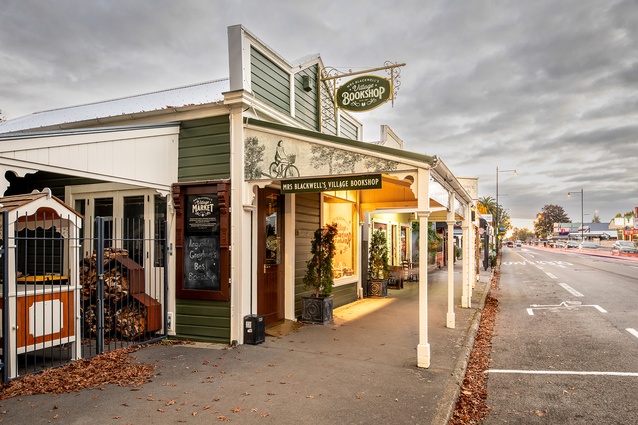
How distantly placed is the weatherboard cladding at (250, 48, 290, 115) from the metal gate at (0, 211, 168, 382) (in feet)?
10.7

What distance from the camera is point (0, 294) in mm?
6000

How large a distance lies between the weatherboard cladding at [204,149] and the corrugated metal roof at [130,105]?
1635mm

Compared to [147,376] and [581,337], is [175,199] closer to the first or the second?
[147,376]

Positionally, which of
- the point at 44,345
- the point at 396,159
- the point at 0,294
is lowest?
the point at 44,345

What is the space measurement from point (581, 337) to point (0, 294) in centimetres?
992

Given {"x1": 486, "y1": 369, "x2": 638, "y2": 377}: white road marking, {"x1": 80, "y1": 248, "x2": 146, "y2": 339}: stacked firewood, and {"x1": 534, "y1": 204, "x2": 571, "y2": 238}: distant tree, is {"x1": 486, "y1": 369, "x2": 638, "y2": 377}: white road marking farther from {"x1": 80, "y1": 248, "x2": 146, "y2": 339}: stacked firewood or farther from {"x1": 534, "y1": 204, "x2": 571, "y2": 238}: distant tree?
{"x1": 534, "y1": 204, "x2": 571, "y2": 238}: distant tree

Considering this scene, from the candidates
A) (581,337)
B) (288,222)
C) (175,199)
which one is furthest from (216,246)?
(581,337)

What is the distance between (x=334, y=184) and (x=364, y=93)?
12.8 ft

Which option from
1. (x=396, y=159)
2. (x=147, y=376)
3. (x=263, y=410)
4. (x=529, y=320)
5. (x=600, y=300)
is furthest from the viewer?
(x=600, y=300)

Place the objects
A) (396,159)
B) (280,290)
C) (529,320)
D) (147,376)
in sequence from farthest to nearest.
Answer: (529,320), (280,290), (396,159), (147,376)

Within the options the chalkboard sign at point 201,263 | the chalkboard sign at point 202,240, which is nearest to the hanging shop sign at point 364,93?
the chalkboard sign at point 202,240

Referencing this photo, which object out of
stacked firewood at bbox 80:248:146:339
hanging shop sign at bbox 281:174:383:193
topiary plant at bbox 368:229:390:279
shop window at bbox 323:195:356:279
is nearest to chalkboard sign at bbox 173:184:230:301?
stacked firewood at bbox 80:248:146:339

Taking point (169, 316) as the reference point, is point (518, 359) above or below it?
below

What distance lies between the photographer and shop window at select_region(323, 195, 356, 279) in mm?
11906
